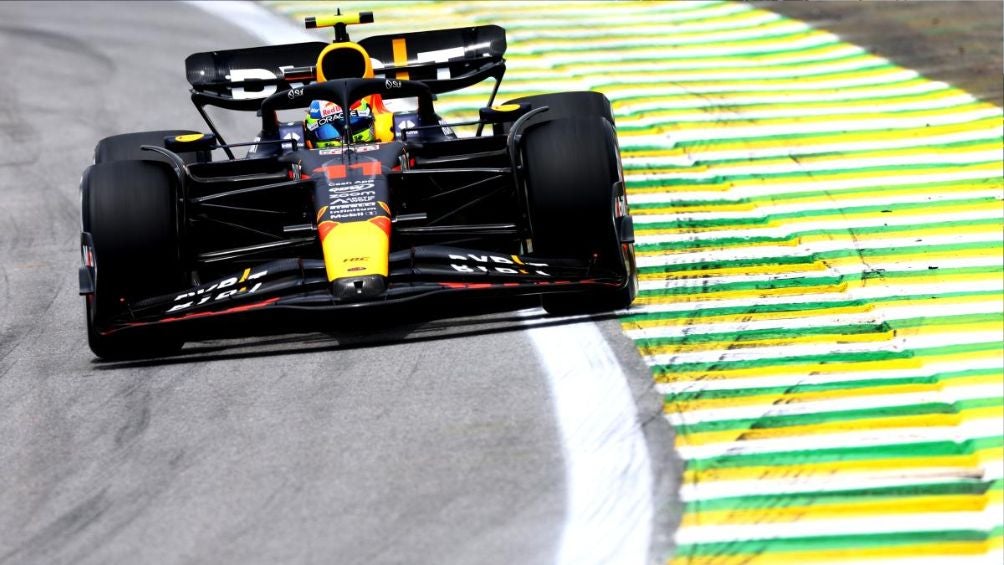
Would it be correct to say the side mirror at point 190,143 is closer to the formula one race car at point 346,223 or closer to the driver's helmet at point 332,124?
the formula one race car at point 346,223

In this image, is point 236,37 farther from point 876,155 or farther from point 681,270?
point 681,270

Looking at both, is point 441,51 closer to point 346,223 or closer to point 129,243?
point 346,223

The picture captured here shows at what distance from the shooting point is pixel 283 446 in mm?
7035

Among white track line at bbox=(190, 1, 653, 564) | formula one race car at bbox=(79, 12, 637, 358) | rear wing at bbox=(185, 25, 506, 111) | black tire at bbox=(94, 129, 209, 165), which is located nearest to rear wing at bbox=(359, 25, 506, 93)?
rear wing at bbox=(185, 25, 506, 111)

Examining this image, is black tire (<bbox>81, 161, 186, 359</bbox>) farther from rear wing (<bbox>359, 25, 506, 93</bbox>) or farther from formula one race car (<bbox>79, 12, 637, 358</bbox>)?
rear wing (<bbox>359, 25, 506, 93</bbox>)

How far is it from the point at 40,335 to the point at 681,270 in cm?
380

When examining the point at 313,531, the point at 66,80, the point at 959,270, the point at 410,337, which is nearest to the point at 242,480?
the point at 313,531

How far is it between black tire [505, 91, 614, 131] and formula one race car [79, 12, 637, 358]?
0.04 ft

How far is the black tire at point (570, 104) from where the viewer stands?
964 centimetres

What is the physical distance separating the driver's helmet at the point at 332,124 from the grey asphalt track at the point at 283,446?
1573mm

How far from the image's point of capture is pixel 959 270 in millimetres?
9719

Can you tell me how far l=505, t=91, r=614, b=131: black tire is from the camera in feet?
31.6

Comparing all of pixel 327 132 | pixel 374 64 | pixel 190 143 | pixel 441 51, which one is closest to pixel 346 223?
pixel 190 143

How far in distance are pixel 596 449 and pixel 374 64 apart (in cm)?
485
